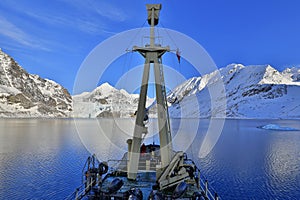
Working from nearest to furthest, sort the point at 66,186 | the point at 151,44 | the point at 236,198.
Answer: the point at 151,44, the point at 236,198, the point at 66,186

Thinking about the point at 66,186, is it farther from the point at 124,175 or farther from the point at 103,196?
the point at 103,196

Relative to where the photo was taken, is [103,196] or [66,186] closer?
[103,196]

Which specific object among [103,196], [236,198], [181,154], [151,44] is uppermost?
[151,44]

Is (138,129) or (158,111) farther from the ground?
(158,111)

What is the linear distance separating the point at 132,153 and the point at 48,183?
16.9 metres

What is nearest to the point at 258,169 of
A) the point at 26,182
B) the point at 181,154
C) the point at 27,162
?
the point at 181,154

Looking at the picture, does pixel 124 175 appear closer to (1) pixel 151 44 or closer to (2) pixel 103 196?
(2) pixel 103 196

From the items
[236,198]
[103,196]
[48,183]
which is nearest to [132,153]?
[103,196]

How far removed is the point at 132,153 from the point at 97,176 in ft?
20.3

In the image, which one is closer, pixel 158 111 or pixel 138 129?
pixel 138 129

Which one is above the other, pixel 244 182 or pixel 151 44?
pixel 151 44

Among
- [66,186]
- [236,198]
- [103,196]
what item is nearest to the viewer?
[103,196]

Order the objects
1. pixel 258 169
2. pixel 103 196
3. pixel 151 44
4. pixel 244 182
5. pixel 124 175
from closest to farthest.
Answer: pixel 103 196 < pixel 151 44 < pixel 124 175 < pixel 244 182 < pixel 258 169

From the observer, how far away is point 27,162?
137 feet
